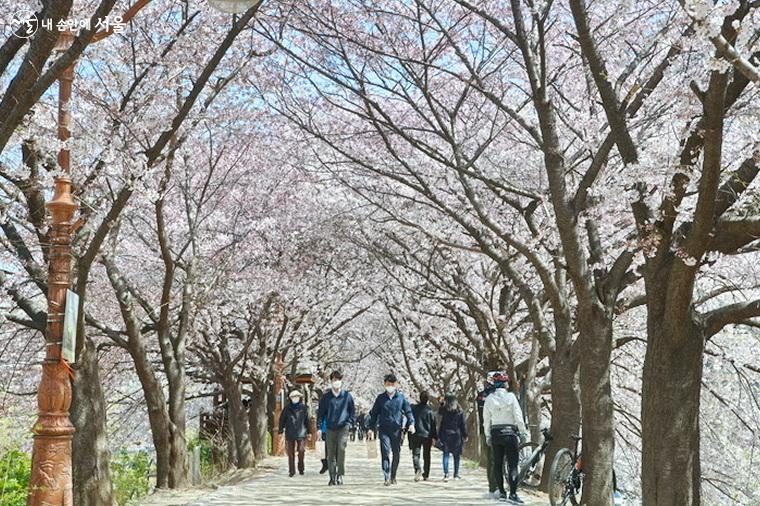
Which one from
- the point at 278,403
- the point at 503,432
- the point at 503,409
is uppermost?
the point at 503,409

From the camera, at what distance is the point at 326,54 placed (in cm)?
1317

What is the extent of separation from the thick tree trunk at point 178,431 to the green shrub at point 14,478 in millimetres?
3317

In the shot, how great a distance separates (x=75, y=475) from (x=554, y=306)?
658cm

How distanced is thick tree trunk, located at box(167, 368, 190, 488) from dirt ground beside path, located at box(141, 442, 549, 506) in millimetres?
429

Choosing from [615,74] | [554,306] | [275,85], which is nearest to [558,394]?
[554,306]

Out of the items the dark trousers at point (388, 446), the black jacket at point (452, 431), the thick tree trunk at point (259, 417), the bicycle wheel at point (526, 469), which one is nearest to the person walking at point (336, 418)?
the dark trousers at point (388, 446)

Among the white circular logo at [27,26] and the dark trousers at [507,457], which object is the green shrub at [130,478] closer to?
the dark trousers at [507,457]

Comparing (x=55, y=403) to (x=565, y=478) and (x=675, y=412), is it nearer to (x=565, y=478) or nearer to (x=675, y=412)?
(x=675, y=412)

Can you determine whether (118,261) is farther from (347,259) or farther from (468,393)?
(468,393)

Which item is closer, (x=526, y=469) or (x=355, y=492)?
(x=526, y=469)

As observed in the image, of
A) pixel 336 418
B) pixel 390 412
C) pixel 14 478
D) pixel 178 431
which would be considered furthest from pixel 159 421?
pixel 14 478

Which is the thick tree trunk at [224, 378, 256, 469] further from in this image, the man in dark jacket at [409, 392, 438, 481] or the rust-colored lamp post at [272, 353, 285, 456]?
the man in dark jacket at [409, 392, 438, 481]

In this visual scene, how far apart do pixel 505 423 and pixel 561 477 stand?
1218mm

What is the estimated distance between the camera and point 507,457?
40.3 feet
